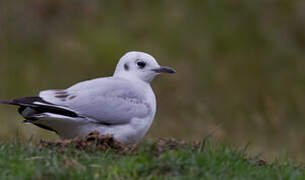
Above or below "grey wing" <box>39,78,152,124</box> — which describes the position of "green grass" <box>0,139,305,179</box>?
below

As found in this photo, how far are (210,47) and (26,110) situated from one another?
25.4 ft

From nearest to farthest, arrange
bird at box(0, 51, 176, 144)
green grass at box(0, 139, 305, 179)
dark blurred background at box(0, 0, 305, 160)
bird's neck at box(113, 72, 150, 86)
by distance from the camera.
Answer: green grass at box(0, 139, 305, 179) → bird at box(0, 51, 176, 144) → bird's neck at box(113, 72, 150, 86) → dark blurred background at box(0, 0, 305, 160)

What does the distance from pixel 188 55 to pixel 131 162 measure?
8.30 m

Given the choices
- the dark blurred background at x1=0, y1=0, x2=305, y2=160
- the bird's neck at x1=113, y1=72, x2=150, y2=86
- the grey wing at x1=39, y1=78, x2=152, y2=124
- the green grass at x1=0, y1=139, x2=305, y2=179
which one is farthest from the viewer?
the dark blurred background at x1=0, y1=0, x2=305, y2=160

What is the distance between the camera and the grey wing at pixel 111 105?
6.64 metres

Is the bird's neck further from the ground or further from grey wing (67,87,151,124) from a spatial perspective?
the ground

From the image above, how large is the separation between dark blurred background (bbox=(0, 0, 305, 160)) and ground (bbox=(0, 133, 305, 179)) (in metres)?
5.13

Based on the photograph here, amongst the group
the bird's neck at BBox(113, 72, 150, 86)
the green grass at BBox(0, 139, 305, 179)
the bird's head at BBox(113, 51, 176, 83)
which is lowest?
the green grass at BBox(0, 139, 305, 179)

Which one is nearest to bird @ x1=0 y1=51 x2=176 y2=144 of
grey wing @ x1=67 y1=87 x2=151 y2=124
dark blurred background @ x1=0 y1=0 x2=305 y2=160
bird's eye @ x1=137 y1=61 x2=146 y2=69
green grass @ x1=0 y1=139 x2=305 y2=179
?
grey wing @ x1=67 y1=87 x2=151 y2=124

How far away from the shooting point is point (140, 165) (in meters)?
5.34

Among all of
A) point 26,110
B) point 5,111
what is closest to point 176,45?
point 5,111

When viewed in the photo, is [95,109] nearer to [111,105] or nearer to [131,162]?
[111,105]

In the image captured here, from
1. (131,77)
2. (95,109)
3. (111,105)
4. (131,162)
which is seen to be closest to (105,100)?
(111,105)

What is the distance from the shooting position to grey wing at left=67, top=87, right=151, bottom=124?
21.8ft
